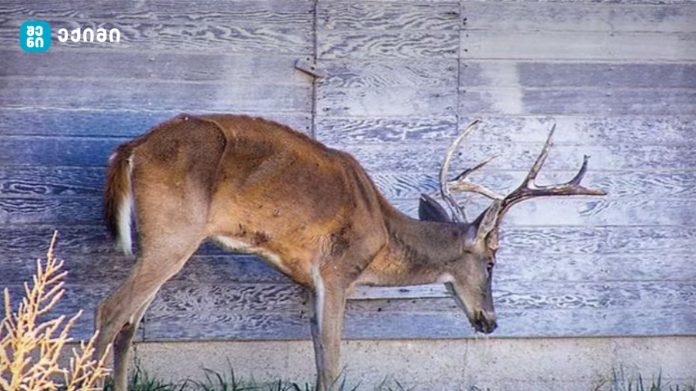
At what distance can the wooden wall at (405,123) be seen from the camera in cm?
734

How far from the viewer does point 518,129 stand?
785cm

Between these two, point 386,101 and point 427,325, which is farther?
point 427,325

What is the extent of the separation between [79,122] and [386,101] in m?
1.72

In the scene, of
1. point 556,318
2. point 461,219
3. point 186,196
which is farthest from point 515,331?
point 186,196

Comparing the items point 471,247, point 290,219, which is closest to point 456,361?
point 471,247

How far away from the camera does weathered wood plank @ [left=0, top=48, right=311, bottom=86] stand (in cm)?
730

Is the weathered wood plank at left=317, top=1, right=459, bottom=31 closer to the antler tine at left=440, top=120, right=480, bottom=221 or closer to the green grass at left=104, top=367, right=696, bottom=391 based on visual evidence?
the antler tine at left=440, top=120, right=480, bottom=221

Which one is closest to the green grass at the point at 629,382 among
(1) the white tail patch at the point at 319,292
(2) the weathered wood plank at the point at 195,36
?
(1) the white tail patch at the point at 319,292

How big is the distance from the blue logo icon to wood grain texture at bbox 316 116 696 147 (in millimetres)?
1572

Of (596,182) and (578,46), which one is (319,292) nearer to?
(596,182)

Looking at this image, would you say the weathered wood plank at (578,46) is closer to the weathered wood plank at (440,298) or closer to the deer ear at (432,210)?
the deer ear at (432,210)

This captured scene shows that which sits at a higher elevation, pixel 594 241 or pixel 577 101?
pixel 577 101

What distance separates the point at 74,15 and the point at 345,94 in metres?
1.56

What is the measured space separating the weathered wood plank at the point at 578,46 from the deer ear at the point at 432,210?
34.0 inches
